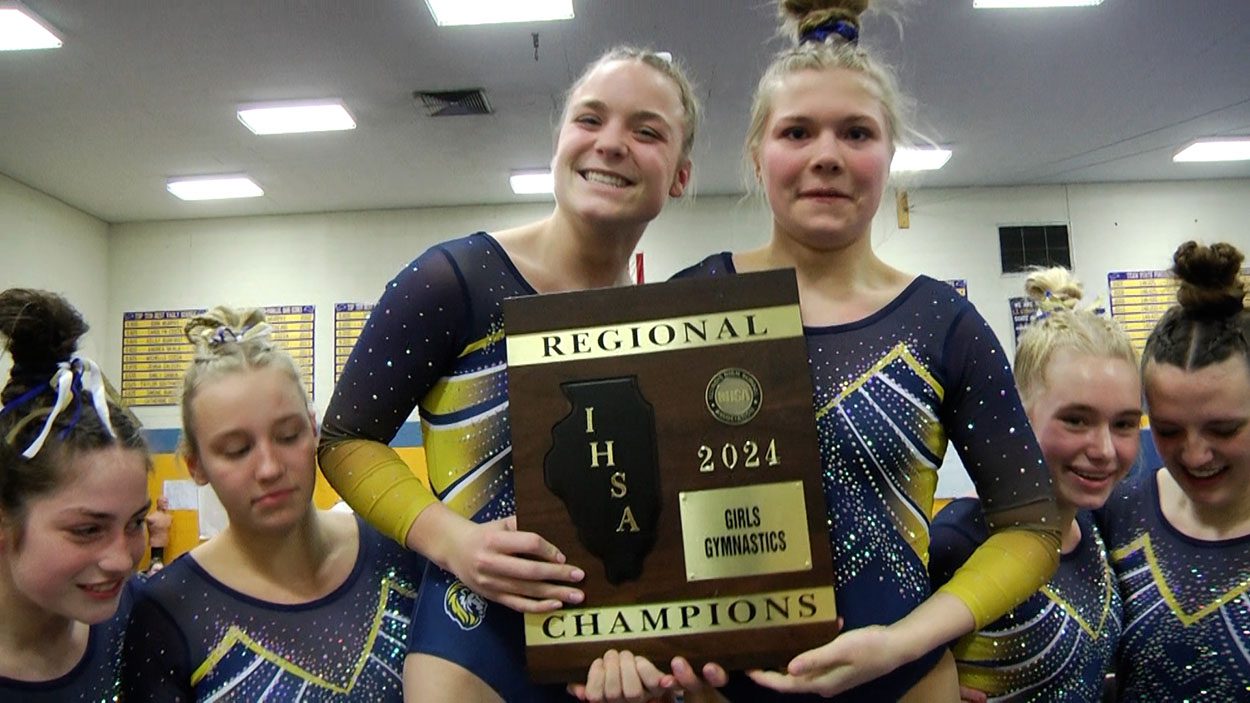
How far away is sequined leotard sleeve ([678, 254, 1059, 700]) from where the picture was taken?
1.02 meters

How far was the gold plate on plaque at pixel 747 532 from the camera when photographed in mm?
931

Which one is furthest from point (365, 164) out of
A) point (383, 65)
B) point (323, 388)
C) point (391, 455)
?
point (391, 455)

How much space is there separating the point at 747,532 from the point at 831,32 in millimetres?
Answer: 699

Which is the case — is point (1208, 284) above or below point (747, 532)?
above

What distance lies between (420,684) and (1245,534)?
1326mm

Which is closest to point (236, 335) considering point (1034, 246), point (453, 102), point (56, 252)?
point (453, 102)

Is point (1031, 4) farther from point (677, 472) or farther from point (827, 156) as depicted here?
point (677, 472)

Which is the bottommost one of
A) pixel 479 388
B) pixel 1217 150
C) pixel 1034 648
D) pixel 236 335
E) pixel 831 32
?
pixel 1034 648

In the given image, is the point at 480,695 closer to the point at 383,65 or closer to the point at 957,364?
the point at 957,364

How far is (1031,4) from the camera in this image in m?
3.83

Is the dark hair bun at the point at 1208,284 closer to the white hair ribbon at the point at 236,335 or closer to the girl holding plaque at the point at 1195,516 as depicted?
the girl holding plaque at the point at 1195,516

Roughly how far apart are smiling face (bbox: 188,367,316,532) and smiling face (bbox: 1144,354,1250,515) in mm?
1402

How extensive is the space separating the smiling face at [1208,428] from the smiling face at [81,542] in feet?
5.36

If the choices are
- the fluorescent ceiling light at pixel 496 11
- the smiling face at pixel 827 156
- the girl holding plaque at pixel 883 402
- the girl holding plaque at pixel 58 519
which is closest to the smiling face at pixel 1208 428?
the girl holding plaque at pixel 883 402
